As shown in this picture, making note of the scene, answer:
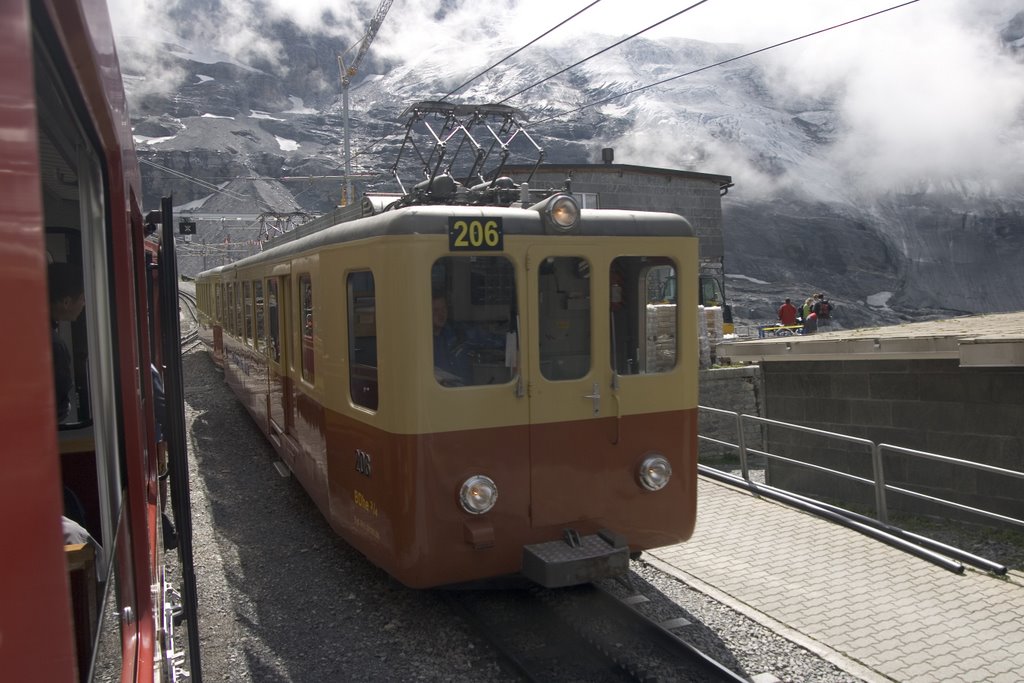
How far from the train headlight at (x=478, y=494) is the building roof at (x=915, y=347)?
15.2ft

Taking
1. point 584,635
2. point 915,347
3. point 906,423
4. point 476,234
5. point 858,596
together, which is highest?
point 476,234

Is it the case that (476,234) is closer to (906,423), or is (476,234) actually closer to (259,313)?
(259,313)

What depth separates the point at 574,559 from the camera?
16.4 ft

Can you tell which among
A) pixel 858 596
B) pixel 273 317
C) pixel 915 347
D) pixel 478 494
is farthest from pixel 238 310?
pixel 858 596

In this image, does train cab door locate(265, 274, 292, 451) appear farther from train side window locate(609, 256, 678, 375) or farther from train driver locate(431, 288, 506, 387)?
train side window locate(609, 256, 678, 375)

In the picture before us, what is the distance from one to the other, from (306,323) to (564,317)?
2232mm

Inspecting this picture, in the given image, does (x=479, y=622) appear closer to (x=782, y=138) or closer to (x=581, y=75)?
(x=782, y=138)

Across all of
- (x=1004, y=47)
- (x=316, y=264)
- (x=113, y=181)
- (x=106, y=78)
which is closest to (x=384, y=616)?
(x=316, y=264)

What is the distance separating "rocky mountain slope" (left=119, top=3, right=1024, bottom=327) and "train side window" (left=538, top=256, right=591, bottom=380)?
42.2 metres

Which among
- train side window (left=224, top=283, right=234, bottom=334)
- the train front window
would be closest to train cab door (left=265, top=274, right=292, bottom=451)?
the train front window

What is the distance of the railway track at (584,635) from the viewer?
Result: 4777mm

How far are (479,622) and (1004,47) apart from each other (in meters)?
119

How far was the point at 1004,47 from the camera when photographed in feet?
336

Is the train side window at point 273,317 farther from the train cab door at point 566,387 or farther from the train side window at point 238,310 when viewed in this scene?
the train cab door at point 566,387
